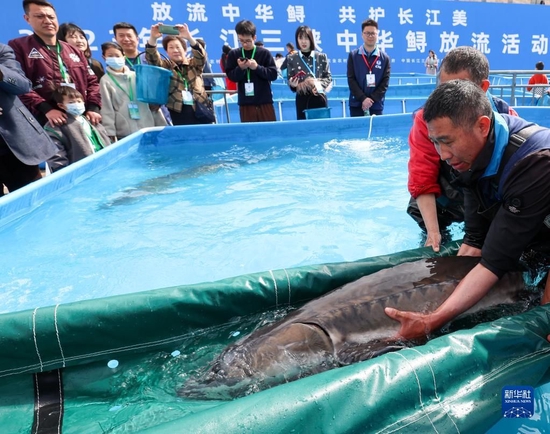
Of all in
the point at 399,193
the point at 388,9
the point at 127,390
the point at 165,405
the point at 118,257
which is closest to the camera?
the point at 165,405

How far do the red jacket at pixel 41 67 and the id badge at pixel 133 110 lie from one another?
140 cm

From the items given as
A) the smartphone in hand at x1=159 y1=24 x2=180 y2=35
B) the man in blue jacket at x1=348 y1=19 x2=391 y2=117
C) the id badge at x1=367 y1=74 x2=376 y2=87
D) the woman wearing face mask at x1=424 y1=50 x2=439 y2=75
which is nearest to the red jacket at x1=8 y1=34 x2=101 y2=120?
Result: the smartphone in hand at x1=159 y1=24 x2=180 y2=35

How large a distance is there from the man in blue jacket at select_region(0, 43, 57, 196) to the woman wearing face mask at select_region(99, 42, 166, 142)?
2188mm

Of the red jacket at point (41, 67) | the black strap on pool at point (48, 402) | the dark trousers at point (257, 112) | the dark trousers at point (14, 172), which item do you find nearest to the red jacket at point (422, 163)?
the black strap on pool at point (48, 402)

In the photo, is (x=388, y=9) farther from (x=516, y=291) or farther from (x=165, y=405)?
(x=165, y=405)

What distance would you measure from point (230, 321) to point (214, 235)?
208 cm

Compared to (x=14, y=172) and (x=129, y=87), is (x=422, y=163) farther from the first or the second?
(x=129, y=87)

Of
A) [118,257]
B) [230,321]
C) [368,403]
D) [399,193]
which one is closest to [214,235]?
[118,257]

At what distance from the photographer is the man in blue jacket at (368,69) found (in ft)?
21.1

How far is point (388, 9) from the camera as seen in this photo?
1451cm

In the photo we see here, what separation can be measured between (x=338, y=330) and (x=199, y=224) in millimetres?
2769

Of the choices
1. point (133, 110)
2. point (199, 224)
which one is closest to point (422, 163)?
point (199, 224)

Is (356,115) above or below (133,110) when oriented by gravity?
below

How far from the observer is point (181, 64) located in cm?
641
